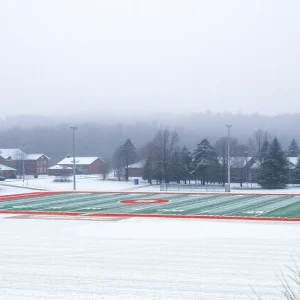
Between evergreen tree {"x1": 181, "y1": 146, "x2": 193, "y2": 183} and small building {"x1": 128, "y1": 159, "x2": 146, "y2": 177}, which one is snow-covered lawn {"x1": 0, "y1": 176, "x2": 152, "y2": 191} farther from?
small building {"x1": 128, "y1": 159, "x2": 146, "y2": 177}

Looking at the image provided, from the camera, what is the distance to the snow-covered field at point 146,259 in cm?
1197

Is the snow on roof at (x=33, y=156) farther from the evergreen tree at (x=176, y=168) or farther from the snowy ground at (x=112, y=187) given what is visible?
the evergreen tree at (x=176, y=168)

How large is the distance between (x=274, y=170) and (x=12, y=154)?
65571 millimetres

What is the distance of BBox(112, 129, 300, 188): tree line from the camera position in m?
61.2

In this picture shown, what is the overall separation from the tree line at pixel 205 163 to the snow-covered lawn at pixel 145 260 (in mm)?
38506

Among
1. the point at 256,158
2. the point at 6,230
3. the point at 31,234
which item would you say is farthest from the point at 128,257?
the point at 256,158

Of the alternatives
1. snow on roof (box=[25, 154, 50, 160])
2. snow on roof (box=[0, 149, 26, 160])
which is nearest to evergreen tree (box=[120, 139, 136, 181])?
snow on roof (box=[25, 154, 50, 160])

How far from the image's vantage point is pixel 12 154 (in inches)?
4316

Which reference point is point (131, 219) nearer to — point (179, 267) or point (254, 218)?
point (254, 218)

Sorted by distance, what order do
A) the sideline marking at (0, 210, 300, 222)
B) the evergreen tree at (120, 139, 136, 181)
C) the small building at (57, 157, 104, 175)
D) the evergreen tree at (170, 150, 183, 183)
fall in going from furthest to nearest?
the small building at (57, 157, 104, 175)
the evergreen tree at (120, 139, 136, 181)
the evergreen tree at (170, 150, 183, 183)
the sideline marking at (0, 210, 300, 222)

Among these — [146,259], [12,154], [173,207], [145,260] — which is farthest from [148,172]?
[145,260]

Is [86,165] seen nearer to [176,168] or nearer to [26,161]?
[26,161]

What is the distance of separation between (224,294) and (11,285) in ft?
16.9

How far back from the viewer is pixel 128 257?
52.3 ft
